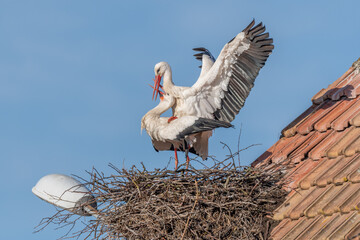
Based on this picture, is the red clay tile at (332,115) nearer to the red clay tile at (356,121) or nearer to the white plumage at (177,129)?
the red clay tile at (356,121)

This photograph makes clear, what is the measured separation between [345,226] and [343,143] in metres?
1.21

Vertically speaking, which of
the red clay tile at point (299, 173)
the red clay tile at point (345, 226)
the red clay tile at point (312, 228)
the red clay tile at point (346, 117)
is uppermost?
the red clay tile at point (346, 117)

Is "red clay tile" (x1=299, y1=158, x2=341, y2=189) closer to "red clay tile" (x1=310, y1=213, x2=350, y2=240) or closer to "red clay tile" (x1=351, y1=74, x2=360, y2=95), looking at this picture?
"red clay tile" (x1=310, y1=213, x2=350, y2=240)

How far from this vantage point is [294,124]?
22.4ft

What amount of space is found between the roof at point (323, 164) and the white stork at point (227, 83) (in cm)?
75

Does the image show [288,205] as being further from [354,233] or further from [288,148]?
[354,233]

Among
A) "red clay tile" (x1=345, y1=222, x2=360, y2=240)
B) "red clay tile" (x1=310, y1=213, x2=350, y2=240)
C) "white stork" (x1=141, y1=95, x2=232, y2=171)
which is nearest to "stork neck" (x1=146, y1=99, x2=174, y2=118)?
"white stork" (x1=141, y1=95, x2=232, y2=171)

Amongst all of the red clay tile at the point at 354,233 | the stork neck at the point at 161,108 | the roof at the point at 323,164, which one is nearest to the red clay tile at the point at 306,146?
the roof at the point at 323,164

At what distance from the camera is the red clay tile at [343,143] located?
5.30m

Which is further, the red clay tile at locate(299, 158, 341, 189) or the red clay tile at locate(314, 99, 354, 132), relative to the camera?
the red clay tile at locate(314, 99, 354, 132)

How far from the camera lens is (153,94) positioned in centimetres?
780

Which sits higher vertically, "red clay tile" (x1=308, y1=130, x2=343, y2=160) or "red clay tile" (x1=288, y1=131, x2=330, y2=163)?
"red clay tile" (x1=288, y1=131, x2=330, y2=163)

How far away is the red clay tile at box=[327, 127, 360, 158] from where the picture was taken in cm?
530

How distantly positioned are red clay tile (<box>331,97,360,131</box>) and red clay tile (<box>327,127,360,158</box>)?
6.3 inches
